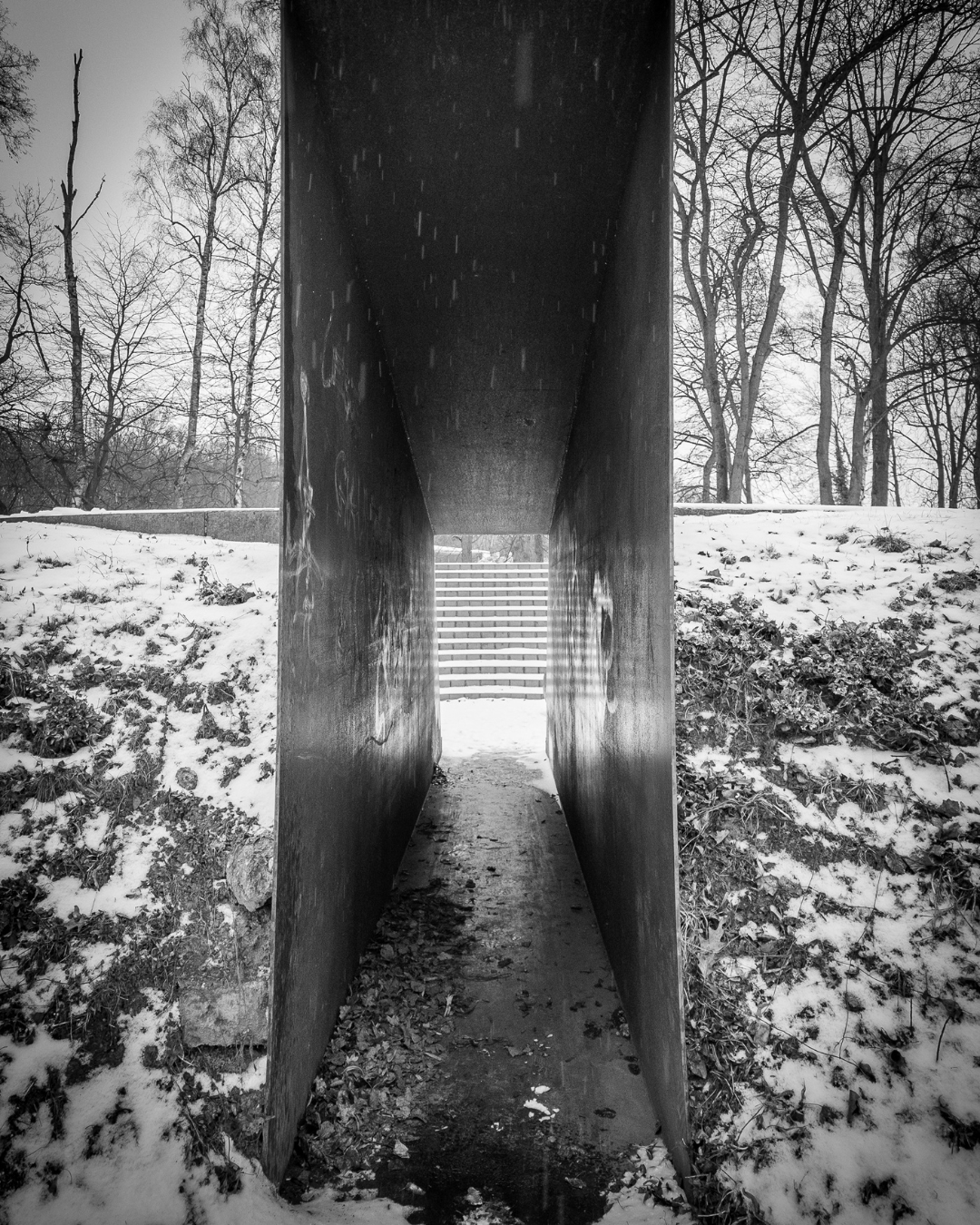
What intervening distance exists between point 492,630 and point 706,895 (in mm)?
9186

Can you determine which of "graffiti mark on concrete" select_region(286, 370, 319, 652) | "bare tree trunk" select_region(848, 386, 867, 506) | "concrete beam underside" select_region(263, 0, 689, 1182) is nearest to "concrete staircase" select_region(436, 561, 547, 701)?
"concrete beam underside" select_region(263, 0, 689, 1182)

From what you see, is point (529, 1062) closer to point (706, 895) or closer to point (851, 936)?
point (706, 895)

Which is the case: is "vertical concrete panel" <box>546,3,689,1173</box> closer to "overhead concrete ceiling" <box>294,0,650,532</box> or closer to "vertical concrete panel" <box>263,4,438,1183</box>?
"overhead concrete ceiling" <box>294,0,650,532</box>

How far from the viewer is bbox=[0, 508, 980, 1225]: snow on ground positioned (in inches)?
72.4

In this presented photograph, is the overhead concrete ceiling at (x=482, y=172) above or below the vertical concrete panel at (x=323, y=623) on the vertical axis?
above

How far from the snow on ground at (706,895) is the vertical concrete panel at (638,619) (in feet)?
1.00

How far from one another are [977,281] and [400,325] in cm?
1241

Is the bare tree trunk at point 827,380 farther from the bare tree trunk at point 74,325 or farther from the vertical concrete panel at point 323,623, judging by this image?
the bare tree trunk at point 74,325

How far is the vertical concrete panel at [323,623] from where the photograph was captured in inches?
75.3

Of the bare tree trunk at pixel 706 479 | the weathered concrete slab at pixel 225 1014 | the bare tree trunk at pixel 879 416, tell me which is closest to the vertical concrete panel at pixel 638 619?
the weathered concrete slab at pixel 225 1014

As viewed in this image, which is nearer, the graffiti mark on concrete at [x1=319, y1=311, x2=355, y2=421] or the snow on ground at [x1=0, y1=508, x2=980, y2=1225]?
the snow on ground at [x1=0, y1=508, x2=980, y2=1225]

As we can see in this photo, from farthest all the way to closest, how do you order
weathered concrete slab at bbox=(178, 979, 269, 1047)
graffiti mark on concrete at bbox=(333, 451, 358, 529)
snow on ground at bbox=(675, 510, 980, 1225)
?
graffiti mark on concrete at bbox=(333, 451, 358, 529)
weathered concrete slab at bbox=(178, 979, 269, 1047)
snow on ground at bbox=(675, 510, 980, 1225)

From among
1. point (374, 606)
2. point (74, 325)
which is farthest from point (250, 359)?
point (374, 606)

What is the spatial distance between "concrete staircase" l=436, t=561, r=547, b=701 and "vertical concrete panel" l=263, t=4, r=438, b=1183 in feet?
20.0
